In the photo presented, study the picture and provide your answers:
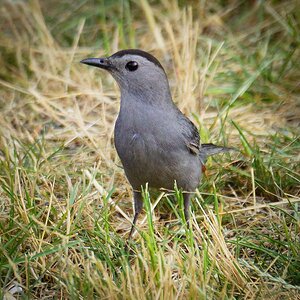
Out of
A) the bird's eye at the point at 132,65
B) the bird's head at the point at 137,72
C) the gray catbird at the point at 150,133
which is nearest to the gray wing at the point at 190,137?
the gray catbird at the point at 150,133

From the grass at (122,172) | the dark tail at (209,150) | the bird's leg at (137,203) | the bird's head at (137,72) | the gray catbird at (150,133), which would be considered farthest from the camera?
the dark tail at (209,150)

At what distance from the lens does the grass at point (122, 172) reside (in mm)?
4605

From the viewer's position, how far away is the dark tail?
239 inches

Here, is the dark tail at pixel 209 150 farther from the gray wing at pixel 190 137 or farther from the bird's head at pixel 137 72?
the bird's head at pixel 137 72

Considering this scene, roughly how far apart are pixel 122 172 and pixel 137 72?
116cm

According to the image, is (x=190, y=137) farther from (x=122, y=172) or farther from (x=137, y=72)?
(x=122, y=172)

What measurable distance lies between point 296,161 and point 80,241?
2.25 m

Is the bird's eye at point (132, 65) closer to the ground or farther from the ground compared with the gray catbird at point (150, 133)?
farther from the ground

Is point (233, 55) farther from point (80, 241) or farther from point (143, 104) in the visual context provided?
point (80, 241)

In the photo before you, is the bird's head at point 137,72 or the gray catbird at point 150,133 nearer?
the gray catbird at point 150,133

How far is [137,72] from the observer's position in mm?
5664

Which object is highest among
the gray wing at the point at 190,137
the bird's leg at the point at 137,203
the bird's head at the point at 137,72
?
the bird's head at the point at 137,72

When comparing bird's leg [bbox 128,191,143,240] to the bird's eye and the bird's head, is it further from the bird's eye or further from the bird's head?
the bird's eye

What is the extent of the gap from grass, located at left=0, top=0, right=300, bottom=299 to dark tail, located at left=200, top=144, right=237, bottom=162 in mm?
159
